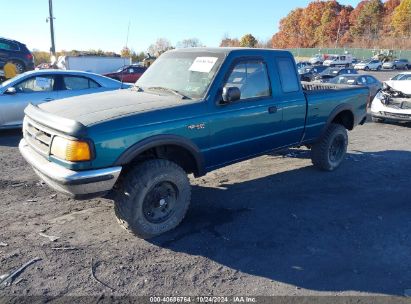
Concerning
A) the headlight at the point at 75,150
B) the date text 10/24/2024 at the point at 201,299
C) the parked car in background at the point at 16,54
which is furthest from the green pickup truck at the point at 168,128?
the parked car in background at the point at 16,54

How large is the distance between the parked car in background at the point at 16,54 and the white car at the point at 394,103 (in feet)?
49.8

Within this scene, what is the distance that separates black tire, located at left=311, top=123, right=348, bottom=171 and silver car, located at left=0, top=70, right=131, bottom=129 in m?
5.31

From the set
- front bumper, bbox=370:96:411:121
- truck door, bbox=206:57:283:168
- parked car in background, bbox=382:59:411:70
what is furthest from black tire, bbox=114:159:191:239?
parked car in background, bbox=382:59:411:70

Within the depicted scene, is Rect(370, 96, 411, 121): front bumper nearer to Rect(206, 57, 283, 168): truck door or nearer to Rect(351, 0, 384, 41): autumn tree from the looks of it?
Rect(206, 57, 283, 168): truck door

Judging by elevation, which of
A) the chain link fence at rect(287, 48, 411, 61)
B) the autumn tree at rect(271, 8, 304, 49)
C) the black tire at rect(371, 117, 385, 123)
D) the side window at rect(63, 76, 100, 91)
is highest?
the autumn tree at rect(271, 8, 304, 49)

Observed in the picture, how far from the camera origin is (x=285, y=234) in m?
4.05

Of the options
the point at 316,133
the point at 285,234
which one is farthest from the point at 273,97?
Result: the point at 285,234

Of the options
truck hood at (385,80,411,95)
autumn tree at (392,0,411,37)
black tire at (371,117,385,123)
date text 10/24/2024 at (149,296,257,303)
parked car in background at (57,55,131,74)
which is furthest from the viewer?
autumn tree at (392,0,411,37)

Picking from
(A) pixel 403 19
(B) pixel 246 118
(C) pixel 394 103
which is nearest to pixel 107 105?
(B) pixel 246 118

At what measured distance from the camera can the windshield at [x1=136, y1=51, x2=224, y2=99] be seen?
4.29 metres

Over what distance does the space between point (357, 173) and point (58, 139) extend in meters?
4.79

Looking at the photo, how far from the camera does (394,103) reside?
1047 centimetres

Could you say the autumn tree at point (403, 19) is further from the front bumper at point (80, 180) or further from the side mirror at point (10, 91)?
the front bumper at point (80, 180)

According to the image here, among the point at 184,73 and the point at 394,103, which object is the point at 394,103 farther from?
the point at 184,73
